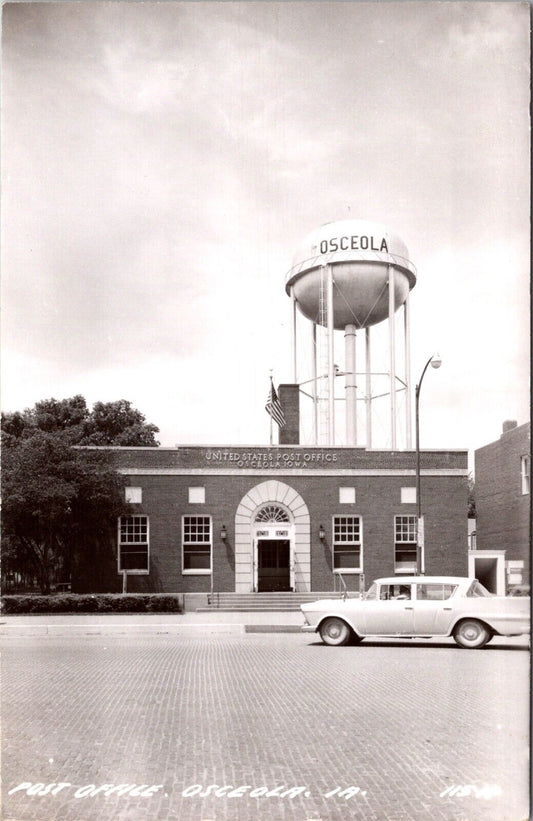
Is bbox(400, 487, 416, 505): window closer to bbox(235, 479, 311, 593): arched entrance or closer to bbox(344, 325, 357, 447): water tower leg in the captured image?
bbox(344, 325, 357, 447): water tower leg

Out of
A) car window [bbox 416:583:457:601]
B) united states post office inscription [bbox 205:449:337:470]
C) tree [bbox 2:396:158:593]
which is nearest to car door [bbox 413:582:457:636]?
car window [bbox 416:583:457:601]

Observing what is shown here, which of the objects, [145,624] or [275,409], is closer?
[145,624]

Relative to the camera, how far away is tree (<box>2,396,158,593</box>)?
99.6 ft

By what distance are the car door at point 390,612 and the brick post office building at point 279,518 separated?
1594 centimetres

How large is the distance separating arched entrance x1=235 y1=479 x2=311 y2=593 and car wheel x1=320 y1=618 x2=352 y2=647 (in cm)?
1592

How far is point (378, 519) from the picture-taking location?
34.3m

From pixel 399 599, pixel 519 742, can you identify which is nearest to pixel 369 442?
pixel 399 599

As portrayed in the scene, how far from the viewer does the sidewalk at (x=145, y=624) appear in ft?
75.8

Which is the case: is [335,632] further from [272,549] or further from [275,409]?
[275,409]

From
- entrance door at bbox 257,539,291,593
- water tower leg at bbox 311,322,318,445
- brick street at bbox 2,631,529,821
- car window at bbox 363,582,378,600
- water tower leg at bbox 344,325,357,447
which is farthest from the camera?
water tower leg at bbox 311,322,318,445

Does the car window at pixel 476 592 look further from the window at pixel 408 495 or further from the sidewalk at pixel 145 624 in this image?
the window at pixel 408 495

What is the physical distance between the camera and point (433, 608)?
56.6ft

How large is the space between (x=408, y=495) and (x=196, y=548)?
27.1 ft

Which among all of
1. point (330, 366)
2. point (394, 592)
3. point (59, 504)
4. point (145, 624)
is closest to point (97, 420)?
point (59, 504)
